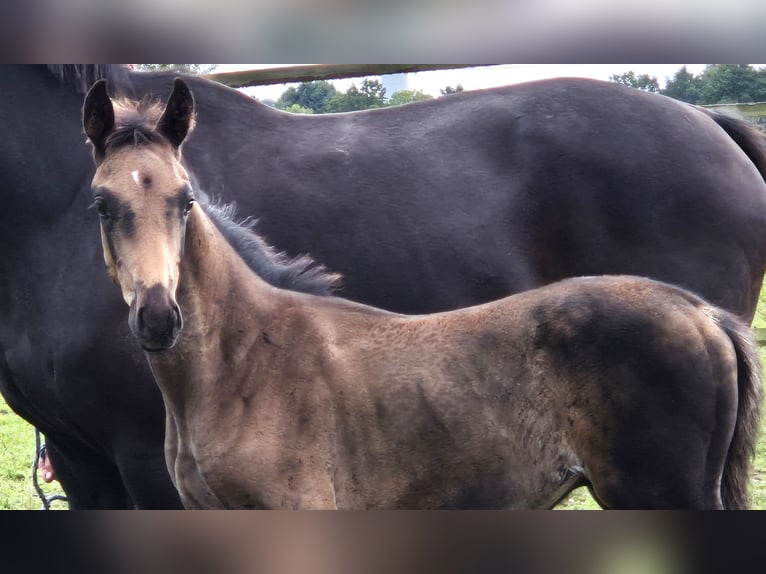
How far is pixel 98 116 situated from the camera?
1841mm

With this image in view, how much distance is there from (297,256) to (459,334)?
21.9 inches

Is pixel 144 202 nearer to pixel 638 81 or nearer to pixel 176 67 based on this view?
pixel 176 67

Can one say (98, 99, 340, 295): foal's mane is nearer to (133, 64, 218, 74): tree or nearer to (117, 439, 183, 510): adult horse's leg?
(133, 64, 218, 74): tree

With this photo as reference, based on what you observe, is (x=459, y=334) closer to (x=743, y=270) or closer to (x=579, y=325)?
(x=579, y=325)

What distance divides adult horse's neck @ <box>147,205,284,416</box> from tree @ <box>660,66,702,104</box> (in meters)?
1.33

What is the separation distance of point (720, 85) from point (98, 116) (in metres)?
1.71

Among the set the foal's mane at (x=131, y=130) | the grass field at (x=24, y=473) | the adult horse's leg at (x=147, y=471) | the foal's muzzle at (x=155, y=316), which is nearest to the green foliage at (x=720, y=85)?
the grass field at (x=24, y=473)

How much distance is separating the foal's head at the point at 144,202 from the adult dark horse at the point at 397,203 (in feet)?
1.42

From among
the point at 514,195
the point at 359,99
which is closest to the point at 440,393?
the point at 514,195

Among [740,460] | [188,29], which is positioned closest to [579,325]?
[740,460]

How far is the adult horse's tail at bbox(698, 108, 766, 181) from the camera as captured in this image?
2.52 metres

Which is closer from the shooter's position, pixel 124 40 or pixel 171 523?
pixel 171 523

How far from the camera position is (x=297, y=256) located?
231 cm

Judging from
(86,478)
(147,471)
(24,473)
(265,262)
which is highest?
(265,262)
